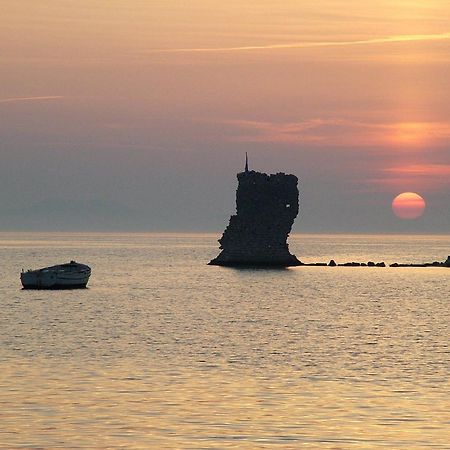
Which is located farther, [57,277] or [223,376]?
[57,277]

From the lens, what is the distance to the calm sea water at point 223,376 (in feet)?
119

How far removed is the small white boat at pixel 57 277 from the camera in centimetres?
13450

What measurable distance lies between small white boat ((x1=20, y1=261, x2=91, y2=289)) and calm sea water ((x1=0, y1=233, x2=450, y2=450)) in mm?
24779

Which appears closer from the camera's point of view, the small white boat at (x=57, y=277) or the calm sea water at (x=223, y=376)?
the calm sea water at (x=223, y=376)

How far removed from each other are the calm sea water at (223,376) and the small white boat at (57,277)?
24.8 m

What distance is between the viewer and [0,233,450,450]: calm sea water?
36.2 meters

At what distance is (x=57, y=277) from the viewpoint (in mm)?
135500

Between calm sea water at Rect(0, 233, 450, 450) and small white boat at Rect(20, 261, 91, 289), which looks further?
small white boat at Rect(20, 261, 91, 289)

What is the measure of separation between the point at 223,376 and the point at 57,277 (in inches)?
3412

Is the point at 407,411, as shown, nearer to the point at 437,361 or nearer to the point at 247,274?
the point at 437,361

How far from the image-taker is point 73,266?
13875 centimetres

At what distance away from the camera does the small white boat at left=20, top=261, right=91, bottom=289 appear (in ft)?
441

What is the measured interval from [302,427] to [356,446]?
3.57 metres

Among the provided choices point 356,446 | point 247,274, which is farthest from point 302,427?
point 247,274
